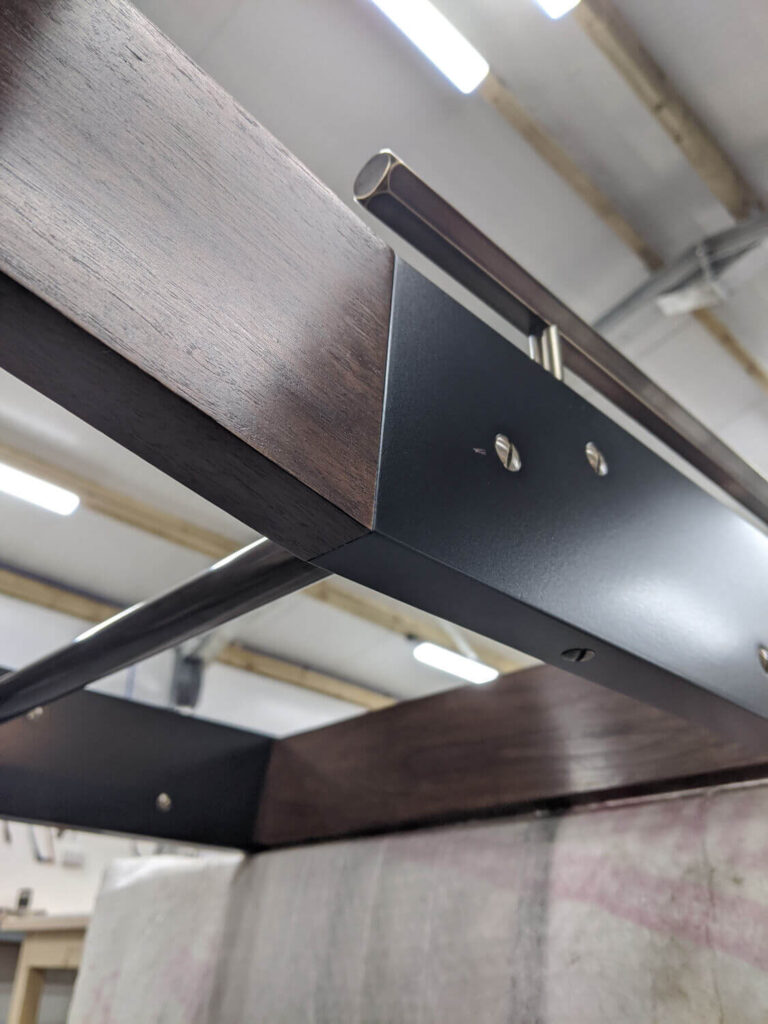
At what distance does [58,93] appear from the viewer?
31cm

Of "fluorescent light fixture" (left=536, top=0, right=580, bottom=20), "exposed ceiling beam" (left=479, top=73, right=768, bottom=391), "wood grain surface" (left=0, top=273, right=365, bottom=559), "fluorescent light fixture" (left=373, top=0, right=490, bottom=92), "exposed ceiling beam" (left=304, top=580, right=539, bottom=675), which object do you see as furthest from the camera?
"exposed ceiling beam" (left=304, top=580, right=539, bottom=675)

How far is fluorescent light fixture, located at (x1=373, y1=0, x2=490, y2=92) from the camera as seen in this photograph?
1.82 meters

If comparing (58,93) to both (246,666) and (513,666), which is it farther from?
(513,666)

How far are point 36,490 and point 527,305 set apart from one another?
3071 millimetres

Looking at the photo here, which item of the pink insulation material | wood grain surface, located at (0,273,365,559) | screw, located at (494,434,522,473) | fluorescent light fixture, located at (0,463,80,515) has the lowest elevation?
the pink insulation material

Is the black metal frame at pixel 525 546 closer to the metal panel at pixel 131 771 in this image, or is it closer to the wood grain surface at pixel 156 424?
the wood grain surface at pixel 156 424

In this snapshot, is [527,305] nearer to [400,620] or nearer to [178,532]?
[178,532]

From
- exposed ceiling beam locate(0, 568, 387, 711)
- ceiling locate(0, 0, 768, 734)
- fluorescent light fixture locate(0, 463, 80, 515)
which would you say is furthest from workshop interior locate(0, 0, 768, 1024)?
exposed ceiling beam locate(0, 568, 387, 711)

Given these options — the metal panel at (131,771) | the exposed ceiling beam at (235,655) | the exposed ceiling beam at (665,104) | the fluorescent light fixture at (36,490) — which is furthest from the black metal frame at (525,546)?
the exposed ceiling beam at (235,655)

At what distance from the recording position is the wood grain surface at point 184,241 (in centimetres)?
29

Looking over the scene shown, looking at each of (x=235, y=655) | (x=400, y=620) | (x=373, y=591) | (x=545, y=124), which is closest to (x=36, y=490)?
(x=235, y=655)

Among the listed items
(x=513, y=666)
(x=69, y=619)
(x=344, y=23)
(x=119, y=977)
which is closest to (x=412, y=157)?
(x=344, y=23)

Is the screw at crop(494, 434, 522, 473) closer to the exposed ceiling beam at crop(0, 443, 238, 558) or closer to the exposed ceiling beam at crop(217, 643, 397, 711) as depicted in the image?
the exposed ceiling beam at crop(0, 443, 238, 558)

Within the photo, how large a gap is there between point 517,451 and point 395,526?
12 cm
